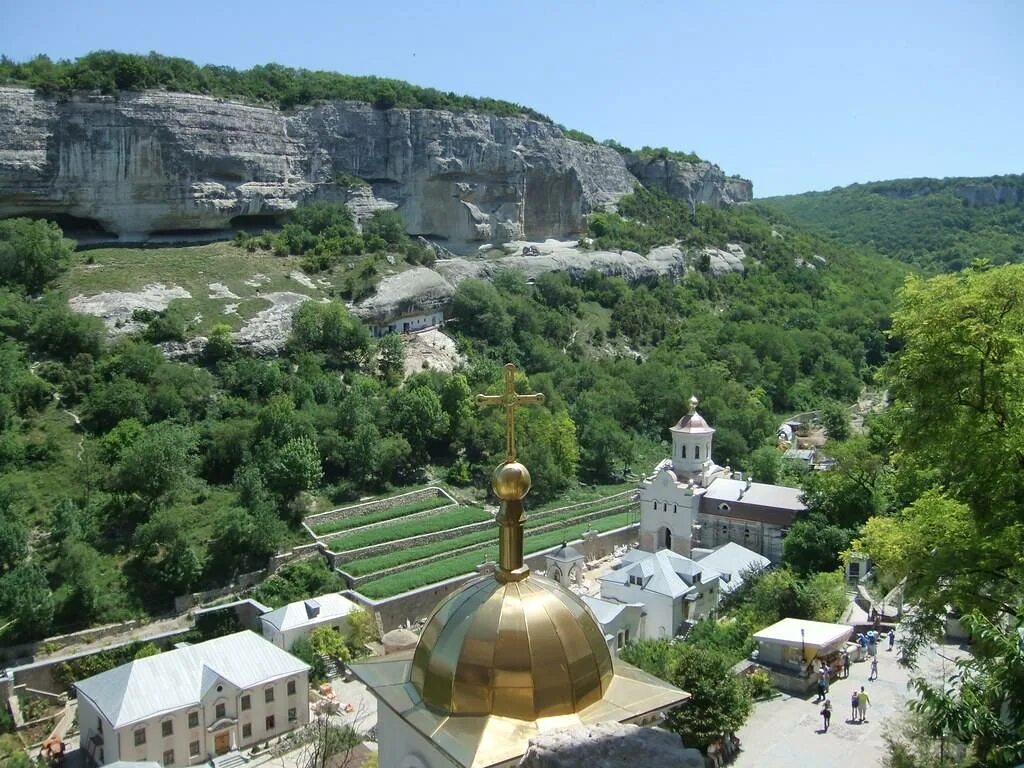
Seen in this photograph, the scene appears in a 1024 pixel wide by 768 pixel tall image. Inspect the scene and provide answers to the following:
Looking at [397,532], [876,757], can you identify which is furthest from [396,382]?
[876,757]

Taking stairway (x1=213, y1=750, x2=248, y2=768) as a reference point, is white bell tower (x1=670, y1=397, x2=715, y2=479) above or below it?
above

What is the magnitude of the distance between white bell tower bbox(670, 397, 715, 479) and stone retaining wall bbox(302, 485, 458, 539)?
7.32 meters

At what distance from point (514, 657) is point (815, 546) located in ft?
58.2

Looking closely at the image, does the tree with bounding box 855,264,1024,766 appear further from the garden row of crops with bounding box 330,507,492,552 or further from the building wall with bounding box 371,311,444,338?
the building wall with bounding box 371,311,444,338

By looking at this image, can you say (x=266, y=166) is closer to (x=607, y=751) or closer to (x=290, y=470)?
(x=290, y=470)

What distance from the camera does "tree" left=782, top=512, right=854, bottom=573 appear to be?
2014 cm

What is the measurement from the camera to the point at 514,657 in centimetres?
428

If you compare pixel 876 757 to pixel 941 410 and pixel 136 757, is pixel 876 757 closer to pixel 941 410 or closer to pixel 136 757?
pixel 941 410

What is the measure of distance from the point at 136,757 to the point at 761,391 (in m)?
32.8

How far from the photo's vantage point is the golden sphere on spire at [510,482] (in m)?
4.72

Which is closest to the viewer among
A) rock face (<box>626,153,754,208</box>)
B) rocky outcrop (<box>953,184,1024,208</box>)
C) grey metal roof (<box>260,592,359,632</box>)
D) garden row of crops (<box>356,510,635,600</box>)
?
grey metal roof (<box>260,592,359,632</box>)

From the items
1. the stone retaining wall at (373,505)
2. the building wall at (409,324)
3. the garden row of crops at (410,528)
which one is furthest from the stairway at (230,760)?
the building wall at (409,324)

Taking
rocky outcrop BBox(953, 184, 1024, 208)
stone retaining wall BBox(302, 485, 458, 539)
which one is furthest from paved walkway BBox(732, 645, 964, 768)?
rocky outcrop BBox(953, 184, 1024, 208)

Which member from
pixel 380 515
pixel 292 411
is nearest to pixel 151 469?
pixel 292 411
